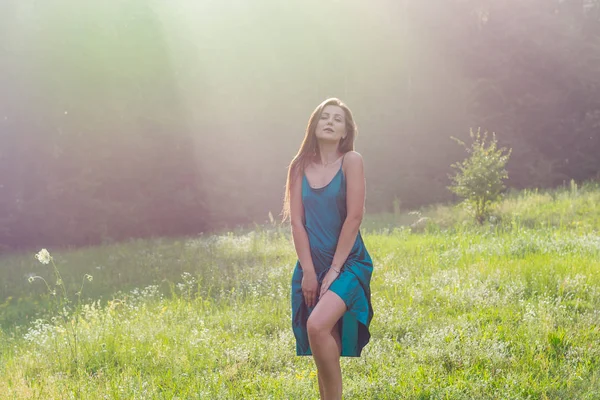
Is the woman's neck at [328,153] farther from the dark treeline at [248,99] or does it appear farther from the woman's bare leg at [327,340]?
the dark treeline at [248,99]

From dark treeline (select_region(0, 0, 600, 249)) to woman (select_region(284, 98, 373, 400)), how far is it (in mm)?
17450

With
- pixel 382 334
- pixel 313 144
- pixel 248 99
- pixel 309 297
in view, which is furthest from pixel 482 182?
pixel 248 99

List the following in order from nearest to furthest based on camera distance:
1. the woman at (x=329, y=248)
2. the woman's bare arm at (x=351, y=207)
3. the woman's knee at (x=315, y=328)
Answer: the woman's knee at (x=315, y=328) < the woman at (x=329, y=248) < the woman's bare arm at (x=351, y=207)

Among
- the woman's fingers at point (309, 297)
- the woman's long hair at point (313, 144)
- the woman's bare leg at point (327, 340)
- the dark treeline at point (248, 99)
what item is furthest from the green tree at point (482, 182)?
the woman's bare leg at point (327, 340)

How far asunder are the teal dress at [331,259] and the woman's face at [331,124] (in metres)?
0.27

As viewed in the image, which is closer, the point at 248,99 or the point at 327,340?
the point at 327,340

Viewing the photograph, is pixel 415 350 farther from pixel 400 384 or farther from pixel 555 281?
pixel 555 281

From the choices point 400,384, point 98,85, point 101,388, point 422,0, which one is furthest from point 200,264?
point 422,0

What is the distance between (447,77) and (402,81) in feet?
6.74

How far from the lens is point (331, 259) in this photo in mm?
3984

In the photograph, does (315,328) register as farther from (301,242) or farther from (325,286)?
(301,242)

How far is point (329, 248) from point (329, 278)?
248mm

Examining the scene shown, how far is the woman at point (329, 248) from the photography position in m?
3.76

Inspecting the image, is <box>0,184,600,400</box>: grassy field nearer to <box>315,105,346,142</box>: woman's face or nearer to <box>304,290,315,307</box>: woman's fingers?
<box>304,290,315,307</box>: woman's fingers
